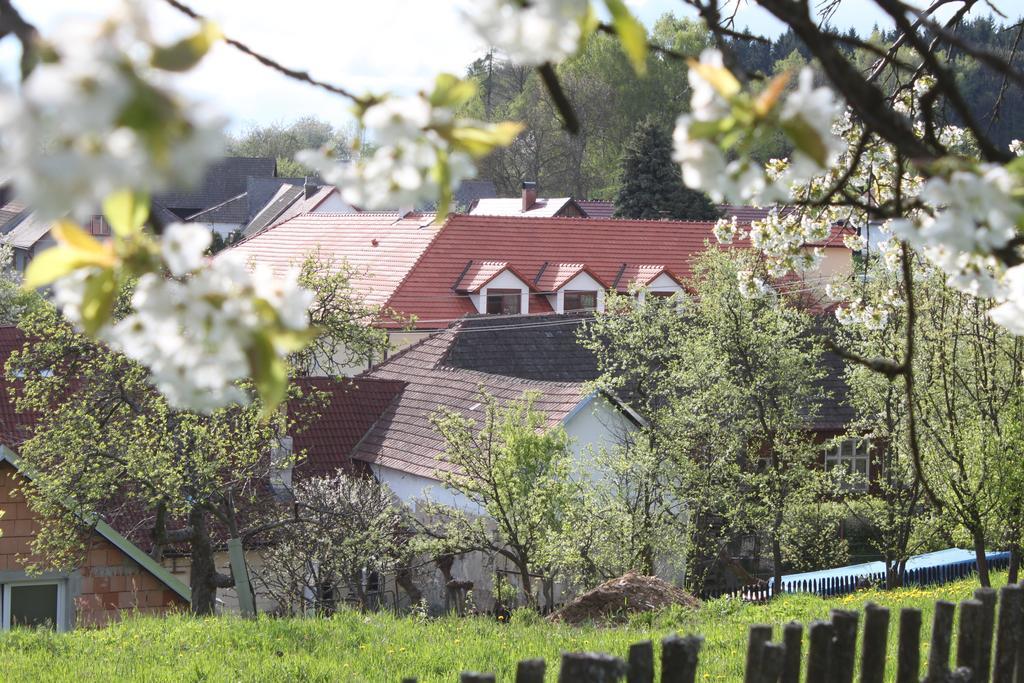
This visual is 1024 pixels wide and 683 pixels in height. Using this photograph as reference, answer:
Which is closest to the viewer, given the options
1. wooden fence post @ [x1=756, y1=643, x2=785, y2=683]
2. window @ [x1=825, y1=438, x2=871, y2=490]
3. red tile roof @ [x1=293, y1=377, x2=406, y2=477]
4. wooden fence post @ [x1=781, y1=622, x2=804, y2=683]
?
wooden fence post @ [x1=756, y1=643, x2=785, y2=683]

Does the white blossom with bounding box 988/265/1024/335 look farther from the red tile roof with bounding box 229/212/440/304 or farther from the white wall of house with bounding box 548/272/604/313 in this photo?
the white wall of house with bounding box 548/272/604/313

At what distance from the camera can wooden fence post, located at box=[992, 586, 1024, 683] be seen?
3814mm

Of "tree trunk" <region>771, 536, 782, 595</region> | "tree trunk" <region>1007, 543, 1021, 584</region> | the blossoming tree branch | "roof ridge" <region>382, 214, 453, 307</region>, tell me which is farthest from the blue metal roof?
the blossoming tree branch

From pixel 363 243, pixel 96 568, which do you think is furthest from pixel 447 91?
pixel 363 243

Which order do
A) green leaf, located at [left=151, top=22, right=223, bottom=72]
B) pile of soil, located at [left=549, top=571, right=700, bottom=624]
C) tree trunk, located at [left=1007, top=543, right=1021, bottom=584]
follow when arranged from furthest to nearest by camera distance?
tree trunk, located at [left=1007, top=543, right=1021, bottom=584] < pile of soil, located at [left=549, top=571, right=700, bottom=624] < green leaf, located at [left=151, top=22, right=223, bottom=72]

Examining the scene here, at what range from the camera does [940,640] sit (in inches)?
140

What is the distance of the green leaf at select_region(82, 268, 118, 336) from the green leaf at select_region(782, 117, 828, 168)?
773 mm

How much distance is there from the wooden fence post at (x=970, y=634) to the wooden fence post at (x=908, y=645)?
18 centimetres

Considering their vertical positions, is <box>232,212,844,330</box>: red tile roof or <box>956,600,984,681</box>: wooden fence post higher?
<box>232,212,844,330</box>: red tile roof

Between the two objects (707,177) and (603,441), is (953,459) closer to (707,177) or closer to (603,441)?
(603,441)

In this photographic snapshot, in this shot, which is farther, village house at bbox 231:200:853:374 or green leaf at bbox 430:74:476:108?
village house at bbox 231:200:853:374

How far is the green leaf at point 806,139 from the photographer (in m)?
1.34

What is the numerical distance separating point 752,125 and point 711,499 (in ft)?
49.3

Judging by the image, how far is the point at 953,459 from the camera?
37.6 ft
